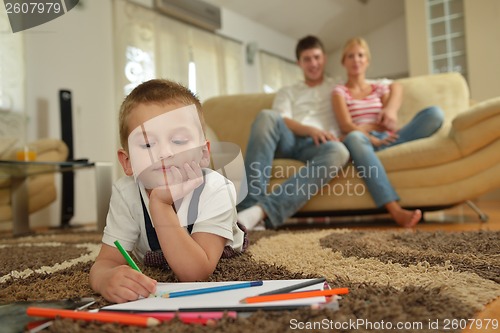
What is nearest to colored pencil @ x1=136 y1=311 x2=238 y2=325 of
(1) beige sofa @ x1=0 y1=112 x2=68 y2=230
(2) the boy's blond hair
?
(2) the boy's blond hair

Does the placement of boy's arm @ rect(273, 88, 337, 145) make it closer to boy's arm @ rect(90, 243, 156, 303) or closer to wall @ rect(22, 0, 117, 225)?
wall @ rect(22, 0, 117, 225)

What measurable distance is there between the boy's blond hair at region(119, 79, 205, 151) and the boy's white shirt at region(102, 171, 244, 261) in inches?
3.3

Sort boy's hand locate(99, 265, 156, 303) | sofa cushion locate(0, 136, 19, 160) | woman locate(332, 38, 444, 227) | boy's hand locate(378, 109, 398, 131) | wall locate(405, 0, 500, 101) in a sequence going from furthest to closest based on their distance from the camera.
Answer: wall locate(405, 0, 500, 101), sofa cushion locate(0, 136, 19, 160), boy's hand locate(378, 109, 398, 131), woman locate(332, 38, 444, 227), boy's hand locate(99, 265, 156, 303)

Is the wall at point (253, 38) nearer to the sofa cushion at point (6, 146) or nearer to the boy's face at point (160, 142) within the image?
the sofa cushion at point (6, 146)

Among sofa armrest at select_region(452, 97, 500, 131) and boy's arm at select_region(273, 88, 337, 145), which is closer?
sofa armrest at select_region(452, 97, 500, 131)

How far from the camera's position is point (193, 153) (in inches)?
23.6

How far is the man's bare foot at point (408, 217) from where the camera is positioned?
1.45m

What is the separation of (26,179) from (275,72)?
3.06 meters

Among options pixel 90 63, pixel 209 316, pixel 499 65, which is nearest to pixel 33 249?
pixel 209 316

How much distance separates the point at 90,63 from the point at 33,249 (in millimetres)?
1823

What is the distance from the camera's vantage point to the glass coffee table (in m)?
1.79

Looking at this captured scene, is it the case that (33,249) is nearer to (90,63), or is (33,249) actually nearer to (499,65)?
(90,63)

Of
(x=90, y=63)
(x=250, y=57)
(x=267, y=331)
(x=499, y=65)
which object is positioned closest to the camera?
(x=267, y=331)

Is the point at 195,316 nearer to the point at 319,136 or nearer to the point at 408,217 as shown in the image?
the point at 408,217
